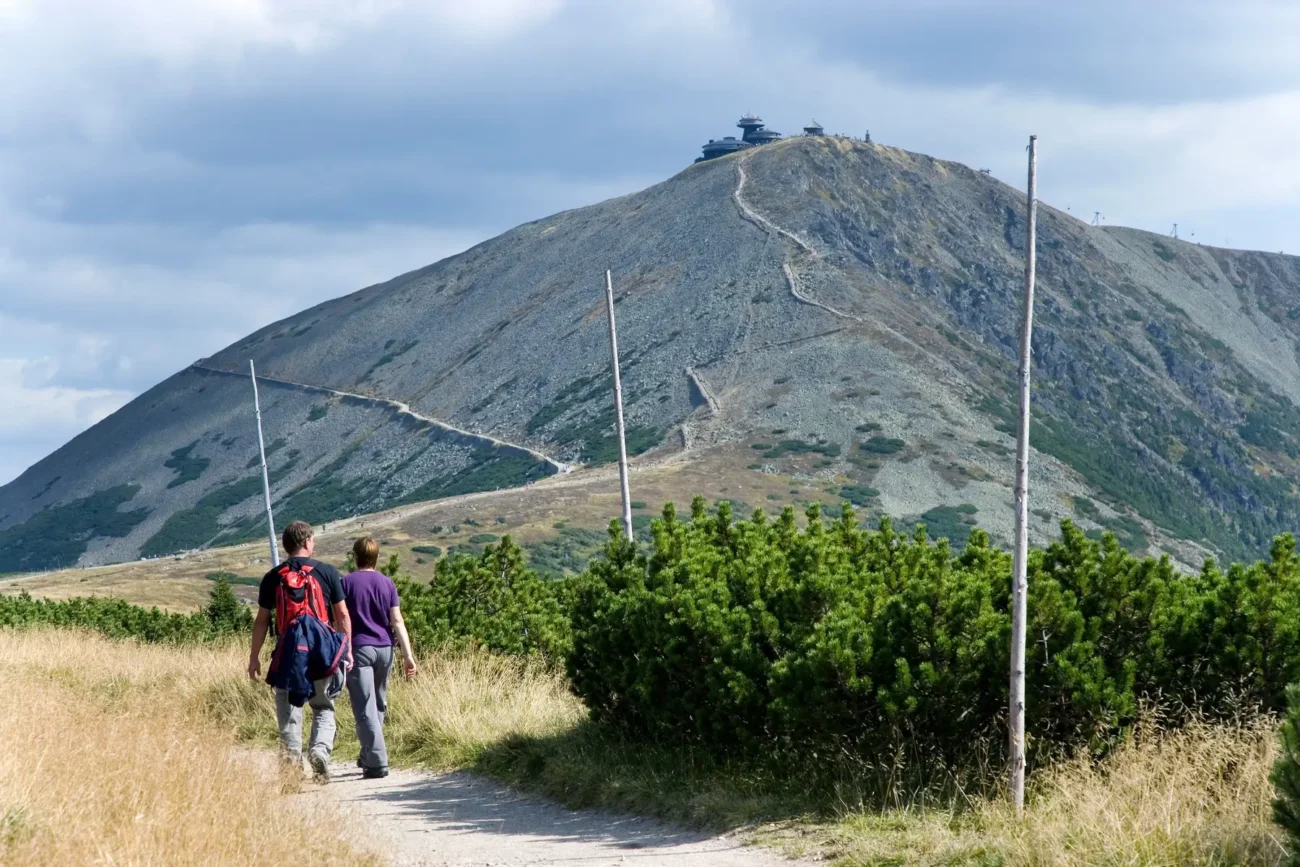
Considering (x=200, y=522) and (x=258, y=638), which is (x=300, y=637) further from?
(x=200, y=522)

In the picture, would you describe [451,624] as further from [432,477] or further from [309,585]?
[432,477]

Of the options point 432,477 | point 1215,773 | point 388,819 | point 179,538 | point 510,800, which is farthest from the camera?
point 179,538

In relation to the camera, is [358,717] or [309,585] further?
[358,717]

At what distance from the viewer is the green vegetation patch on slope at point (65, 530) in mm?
139875

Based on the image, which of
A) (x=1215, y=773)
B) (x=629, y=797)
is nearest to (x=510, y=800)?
(x=629, y=797)

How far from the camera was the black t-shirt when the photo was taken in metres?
10.1

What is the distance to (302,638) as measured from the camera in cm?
1013

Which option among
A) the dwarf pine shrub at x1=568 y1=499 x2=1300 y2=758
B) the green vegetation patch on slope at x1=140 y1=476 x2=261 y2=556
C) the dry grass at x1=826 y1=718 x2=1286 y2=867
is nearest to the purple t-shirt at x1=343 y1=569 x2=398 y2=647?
the dwarf pine shrub at x1=568 y1=499 x2=1300 y2=758

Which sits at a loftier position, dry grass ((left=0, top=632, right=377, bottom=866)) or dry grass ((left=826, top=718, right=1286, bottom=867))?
dry grass ((left=0, top=632, right=377, bottom=866))

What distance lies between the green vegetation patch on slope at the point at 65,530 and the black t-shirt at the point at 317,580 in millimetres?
135443

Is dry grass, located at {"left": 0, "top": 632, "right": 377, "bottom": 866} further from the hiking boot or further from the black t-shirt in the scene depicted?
the black t-shirt

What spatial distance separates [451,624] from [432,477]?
108 meters

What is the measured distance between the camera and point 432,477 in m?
123

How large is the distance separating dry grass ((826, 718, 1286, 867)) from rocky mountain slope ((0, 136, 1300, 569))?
85695 mm
